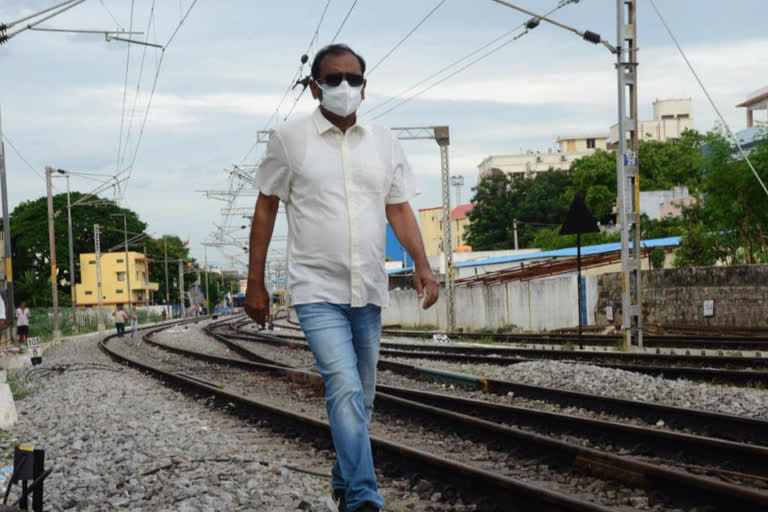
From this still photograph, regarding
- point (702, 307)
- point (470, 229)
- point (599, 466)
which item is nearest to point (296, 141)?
point (599, 466)

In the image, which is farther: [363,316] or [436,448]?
[436,448]

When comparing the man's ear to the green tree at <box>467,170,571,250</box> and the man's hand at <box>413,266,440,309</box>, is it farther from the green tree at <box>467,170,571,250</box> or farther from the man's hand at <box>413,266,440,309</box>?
the green tree at <box>467,170,571,250</box>

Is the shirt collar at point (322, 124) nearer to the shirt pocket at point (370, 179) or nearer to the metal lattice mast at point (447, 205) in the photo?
the shirt pocket at point (370, 179)

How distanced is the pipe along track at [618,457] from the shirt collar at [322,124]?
2.15 m

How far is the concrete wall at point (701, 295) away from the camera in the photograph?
23.3 metres

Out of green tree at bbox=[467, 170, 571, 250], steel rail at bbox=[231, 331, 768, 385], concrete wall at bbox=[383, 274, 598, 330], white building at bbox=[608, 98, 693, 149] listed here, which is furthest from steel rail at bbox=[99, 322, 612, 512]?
white building at bbox=[608, 98, 693, 149]

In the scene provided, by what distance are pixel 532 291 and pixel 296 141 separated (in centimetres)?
2655

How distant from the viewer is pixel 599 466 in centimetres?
620

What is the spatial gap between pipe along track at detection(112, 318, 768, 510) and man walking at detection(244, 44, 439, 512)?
1353 millimetres

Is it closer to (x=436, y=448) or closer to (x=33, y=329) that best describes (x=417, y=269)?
(x=436, y=448)

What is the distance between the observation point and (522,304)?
3125cm

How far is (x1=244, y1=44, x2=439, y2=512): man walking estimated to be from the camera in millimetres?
4277

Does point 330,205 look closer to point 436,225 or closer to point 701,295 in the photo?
point 701,295

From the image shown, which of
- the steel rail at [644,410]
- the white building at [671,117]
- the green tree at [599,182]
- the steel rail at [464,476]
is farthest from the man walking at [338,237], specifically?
the white building at [671,117]
